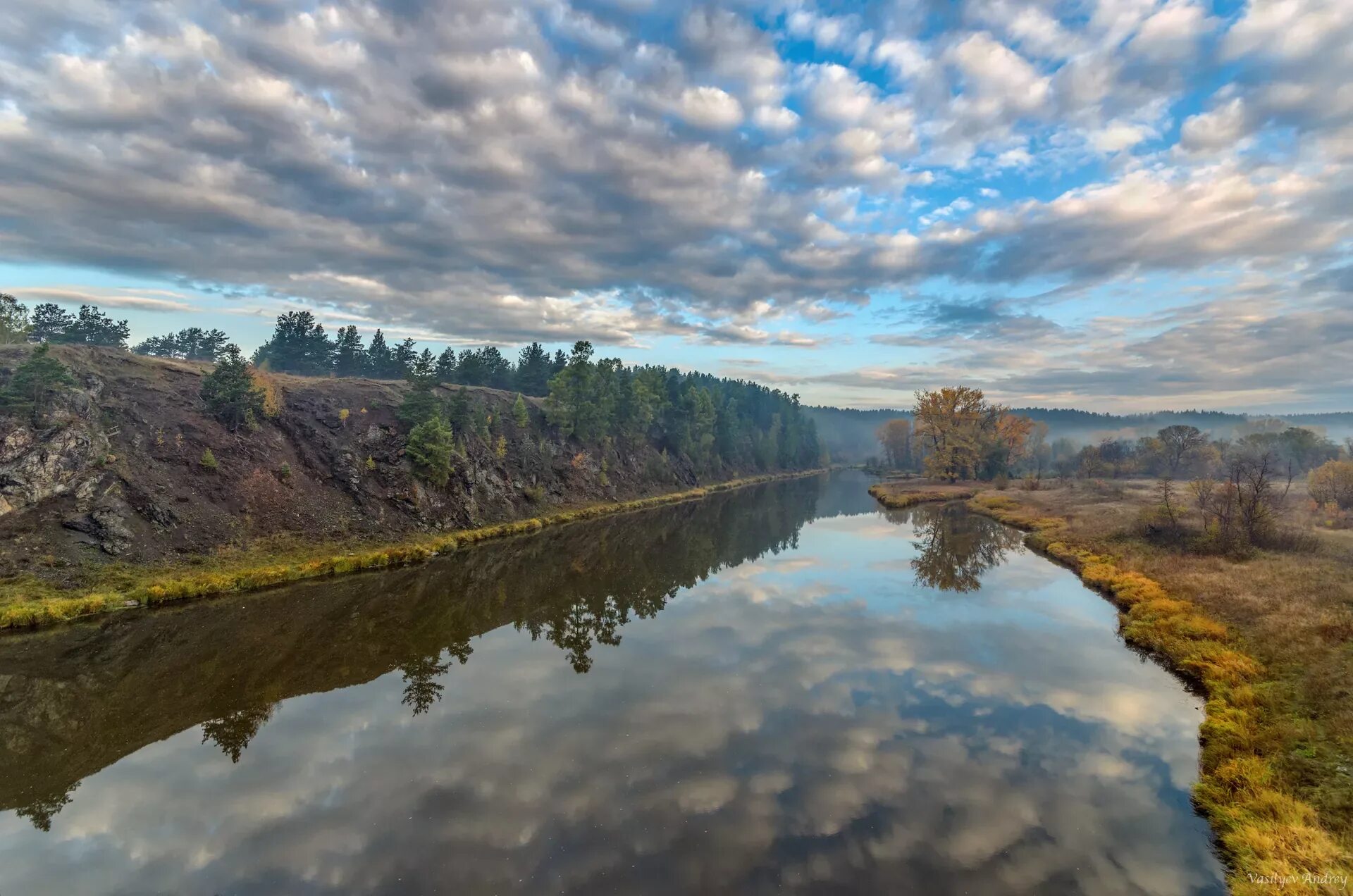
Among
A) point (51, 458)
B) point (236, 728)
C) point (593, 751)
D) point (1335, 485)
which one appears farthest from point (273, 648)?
point (1335, 485)

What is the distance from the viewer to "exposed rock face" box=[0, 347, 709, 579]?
31.2 metres

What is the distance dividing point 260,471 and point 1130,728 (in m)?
53.7

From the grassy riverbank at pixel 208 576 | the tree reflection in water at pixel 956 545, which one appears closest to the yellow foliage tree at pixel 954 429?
the tree reflection in water at pixel 956 545

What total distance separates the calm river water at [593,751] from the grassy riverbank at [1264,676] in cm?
114

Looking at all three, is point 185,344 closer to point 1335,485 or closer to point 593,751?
point 593,751

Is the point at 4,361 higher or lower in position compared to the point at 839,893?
higher

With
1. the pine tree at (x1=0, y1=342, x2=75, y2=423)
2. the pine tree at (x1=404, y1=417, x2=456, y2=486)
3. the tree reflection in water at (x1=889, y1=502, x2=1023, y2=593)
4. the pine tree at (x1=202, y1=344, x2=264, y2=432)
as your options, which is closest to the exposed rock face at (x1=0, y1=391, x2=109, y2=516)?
the pine tree at (x1=0, y1=342, x2=75, y2=423)

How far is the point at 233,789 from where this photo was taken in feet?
49.2

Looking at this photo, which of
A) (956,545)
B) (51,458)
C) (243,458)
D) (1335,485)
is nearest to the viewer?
(51,458)

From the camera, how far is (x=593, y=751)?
16688 millimetres

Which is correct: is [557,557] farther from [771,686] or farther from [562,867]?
[562,867]

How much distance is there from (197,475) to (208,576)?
10816mm

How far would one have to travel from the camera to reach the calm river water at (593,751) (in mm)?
12203

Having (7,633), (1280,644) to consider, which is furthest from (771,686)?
(7,633)
